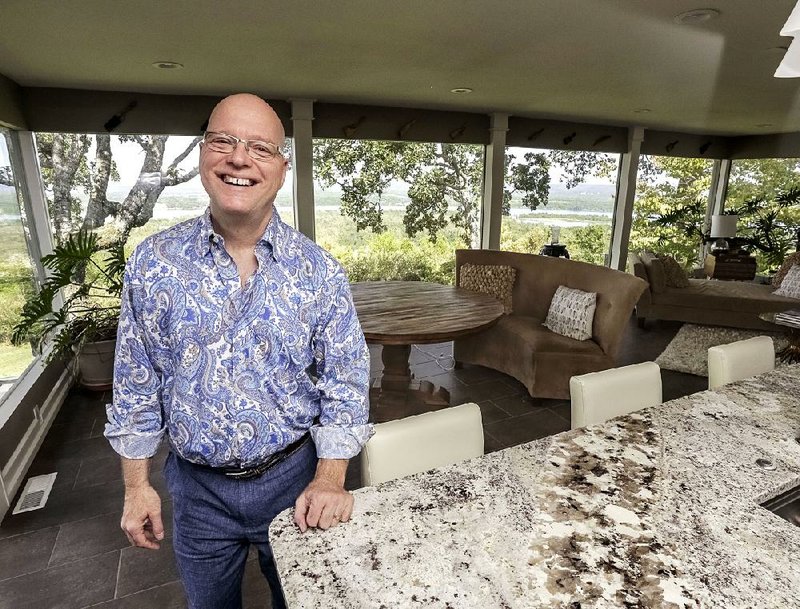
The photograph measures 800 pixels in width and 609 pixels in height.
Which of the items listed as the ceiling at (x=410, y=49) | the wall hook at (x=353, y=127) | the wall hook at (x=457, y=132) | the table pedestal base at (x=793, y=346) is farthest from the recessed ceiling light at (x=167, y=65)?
the table pedestal base at (x=793, y=346)

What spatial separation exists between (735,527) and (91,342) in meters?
3.87

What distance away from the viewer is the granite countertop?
0.77 m

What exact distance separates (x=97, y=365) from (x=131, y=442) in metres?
3.00

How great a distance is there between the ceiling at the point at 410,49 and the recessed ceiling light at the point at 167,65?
0.06 meters

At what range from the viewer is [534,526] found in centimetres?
92

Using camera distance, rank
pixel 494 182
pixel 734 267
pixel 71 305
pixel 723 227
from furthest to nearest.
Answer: pixel 723 227 → pixel 734 267 → pixel 494 182 → pixel 71 305

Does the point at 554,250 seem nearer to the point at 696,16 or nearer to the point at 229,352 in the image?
the point at 696,16

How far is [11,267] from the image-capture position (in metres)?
3.20

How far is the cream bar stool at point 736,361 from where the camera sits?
1.81 meters

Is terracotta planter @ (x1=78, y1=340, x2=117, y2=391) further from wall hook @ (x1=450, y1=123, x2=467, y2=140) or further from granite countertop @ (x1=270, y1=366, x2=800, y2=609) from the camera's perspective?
wall hook @ (x1=450, y1=123, x2=467, y2=140)

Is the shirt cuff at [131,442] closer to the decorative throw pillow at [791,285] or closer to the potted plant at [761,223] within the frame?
A: the decorative throw pillow at [791,285]

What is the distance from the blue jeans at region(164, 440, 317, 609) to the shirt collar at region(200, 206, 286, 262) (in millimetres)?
466

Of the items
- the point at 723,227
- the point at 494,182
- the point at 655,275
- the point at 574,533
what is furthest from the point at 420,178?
the point at 574,533

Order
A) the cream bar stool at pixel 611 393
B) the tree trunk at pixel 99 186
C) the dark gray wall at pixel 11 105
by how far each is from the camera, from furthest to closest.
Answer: the tree trunk at pixel 99 186 < the dark gray wall at pixel 11 105 < the cream bar stool at pixel 611 393
